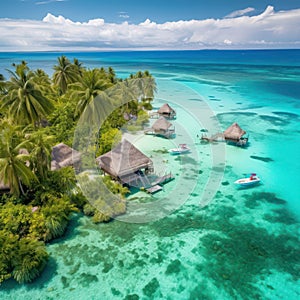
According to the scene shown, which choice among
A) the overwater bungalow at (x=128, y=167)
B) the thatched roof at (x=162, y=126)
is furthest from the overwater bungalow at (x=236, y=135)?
the overwater bungalow at (x=128, y=167)

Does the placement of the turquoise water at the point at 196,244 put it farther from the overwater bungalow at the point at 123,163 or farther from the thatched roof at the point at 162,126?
the thatched roof at the point at 162,126

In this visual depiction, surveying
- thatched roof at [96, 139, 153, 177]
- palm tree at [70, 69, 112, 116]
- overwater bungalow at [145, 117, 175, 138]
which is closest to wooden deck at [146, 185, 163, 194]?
thatched roof at [96, 139, 153, 177]

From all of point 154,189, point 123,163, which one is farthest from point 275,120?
point 123,163

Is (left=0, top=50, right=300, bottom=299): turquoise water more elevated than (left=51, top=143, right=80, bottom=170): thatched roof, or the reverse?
(left=51, top=143, right=80, bottom=170): thatched roof

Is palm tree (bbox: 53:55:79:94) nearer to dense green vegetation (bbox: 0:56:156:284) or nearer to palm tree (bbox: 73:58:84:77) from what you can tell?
palm tree (bbox: 73:58:84:77)

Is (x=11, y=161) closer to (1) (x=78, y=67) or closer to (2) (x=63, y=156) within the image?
(2) (x=63, y=156)

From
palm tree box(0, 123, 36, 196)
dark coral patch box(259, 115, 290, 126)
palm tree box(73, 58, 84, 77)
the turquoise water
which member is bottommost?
the turquoise water

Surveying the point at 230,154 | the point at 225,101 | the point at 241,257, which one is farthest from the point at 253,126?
the point at 241,257
